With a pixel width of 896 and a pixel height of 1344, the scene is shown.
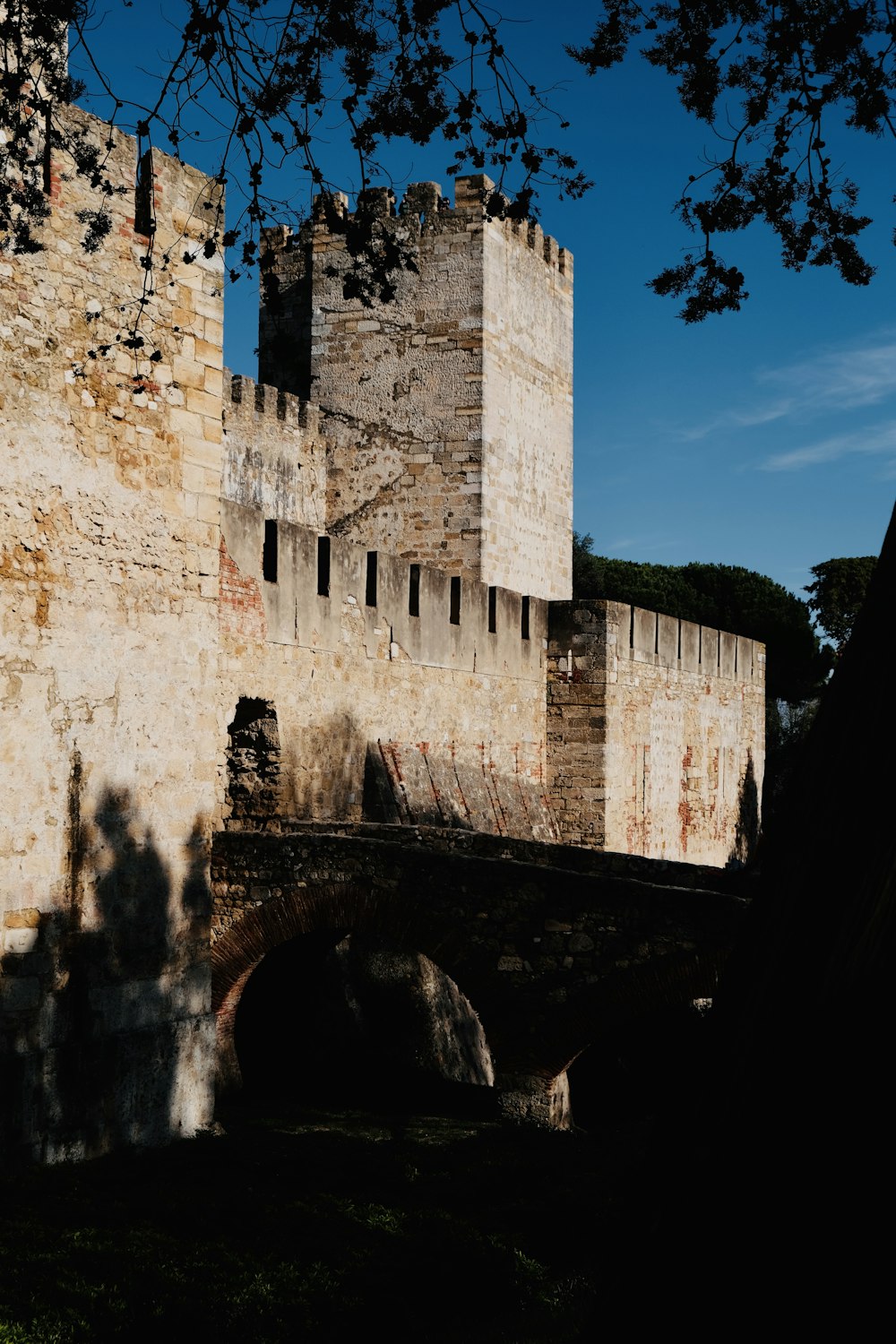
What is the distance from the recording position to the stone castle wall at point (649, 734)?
1362 cm

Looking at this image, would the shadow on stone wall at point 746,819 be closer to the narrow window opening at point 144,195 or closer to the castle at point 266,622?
the castle at point 266,622

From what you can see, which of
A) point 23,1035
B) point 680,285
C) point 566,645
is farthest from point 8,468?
point 566,645

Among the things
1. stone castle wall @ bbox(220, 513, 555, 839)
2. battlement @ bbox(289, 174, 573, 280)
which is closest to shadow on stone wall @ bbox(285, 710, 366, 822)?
stone castle wall @ bbox(220, 513, 555, 839)

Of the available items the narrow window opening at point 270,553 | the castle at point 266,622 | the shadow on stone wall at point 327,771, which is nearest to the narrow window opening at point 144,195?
the castle at point 266,622

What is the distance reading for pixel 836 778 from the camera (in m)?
1.68

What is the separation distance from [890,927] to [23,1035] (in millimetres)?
5173

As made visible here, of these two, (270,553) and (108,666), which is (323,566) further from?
(108,666)

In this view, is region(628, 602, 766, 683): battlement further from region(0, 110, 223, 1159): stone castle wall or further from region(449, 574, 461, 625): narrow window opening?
region(0, 110, 223, 1159): stone castle wall

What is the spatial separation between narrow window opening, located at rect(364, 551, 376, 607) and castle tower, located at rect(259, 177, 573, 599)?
5427 millimetres

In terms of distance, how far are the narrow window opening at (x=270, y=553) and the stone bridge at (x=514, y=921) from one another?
6.67ft

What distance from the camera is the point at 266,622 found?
9.48 metres

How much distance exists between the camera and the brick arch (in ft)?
26.2

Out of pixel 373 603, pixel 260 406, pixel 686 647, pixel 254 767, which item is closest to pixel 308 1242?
pixel 254 767

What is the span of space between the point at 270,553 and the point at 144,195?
345cm
